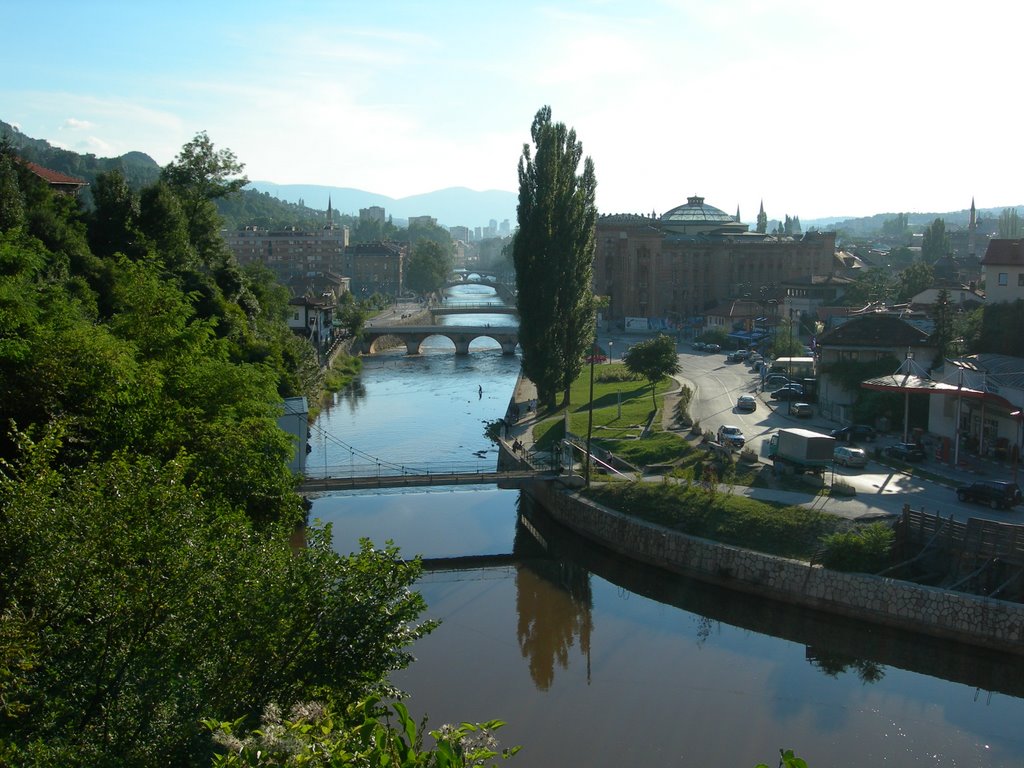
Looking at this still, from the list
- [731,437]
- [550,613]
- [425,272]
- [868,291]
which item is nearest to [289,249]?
[425,272]

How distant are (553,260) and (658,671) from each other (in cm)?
1991

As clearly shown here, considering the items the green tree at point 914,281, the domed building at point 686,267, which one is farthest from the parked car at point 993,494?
the domed building at point 686,267

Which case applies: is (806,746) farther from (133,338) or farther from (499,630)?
(133,338)

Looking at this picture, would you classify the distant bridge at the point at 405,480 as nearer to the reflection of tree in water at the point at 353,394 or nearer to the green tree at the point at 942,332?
the green tree at the point at 942,332

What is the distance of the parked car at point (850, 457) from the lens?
2600 centimetres

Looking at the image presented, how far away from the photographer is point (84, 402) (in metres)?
14.0

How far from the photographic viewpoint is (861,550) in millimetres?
20078

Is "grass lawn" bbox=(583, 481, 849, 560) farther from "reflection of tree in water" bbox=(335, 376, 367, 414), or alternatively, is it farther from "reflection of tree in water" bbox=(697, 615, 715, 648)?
"reflection of tree in water" bbox=(335, 376, 367, 414)

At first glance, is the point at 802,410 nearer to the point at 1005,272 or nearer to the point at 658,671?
the point at 1005,272

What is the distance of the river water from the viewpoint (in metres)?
15.3

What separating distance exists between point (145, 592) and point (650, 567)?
15571 mm

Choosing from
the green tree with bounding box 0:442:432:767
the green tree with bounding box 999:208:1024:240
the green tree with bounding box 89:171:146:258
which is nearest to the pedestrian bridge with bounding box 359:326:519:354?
the green tree with bounding box 89:171:146:258

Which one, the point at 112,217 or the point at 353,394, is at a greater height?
the point at 112,217

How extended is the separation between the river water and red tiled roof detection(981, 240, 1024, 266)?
19947mm
